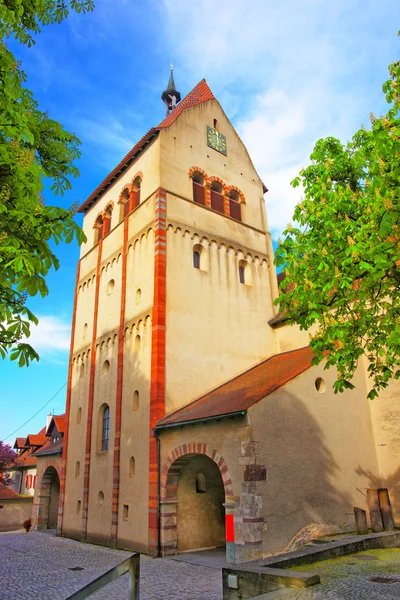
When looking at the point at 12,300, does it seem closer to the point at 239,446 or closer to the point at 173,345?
the point at 239,446

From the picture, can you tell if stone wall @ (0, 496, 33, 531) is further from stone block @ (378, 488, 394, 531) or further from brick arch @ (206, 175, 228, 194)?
brick arch @ (206, 175, 228, 194)

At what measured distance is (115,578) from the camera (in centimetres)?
496

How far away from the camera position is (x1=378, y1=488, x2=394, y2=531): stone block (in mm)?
14306

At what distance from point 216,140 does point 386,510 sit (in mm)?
17468

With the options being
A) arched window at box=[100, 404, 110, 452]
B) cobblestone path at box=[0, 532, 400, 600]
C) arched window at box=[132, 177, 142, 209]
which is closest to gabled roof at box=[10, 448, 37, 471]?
arched window at box=[100, 404, 110, 452]

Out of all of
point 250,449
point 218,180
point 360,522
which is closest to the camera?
point 250,449

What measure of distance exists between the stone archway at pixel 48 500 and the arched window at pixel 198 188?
51.8 feet

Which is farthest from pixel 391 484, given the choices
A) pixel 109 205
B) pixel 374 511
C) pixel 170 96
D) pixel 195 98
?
pixel 170 96

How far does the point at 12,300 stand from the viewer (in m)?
5.24

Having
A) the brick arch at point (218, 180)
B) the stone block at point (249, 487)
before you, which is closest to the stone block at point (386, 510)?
the stone block at point (249, 487)

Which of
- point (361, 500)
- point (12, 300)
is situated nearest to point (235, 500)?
point (361, 500)

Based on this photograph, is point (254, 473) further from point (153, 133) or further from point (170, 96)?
point (170, 96)

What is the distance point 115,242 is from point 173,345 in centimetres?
726

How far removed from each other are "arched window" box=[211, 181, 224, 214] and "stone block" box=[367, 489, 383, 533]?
42.6 ft
